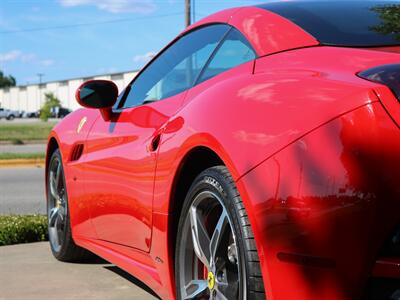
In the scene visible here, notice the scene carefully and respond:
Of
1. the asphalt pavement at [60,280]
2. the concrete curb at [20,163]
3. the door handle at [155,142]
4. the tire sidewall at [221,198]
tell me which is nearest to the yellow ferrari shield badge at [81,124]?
the asphalt pavement at [60,280]

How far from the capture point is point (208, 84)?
2.87m

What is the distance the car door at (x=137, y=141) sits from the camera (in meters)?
2.99

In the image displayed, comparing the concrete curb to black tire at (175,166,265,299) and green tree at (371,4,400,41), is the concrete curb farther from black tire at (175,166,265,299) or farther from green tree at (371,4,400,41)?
black tire at (175,166,265,299)

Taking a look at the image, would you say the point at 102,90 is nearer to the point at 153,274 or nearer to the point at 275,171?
the point at 153,274

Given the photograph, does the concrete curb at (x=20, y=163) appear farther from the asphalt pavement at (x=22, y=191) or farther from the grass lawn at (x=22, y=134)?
the grass lawn at (x=22, y=134)

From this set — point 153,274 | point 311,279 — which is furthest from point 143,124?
point 311,279

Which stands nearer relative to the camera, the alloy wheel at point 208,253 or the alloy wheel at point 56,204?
the alloy wheel at point 208,253

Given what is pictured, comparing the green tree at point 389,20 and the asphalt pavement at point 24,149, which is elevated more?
the green tree at point 389,20

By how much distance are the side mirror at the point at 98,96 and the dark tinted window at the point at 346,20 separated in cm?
121

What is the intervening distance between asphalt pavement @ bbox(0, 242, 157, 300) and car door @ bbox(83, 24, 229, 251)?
1.30ft

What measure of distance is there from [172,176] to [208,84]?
52cm

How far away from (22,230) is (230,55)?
3377mm

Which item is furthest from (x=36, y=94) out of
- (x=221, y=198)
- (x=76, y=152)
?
(x=221, y=198)

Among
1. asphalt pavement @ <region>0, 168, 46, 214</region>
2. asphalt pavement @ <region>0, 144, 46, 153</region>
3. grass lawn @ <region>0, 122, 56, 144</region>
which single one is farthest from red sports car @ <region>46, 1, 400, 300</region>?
grass lawn @ <region>0, 122, 56, 144</region>
